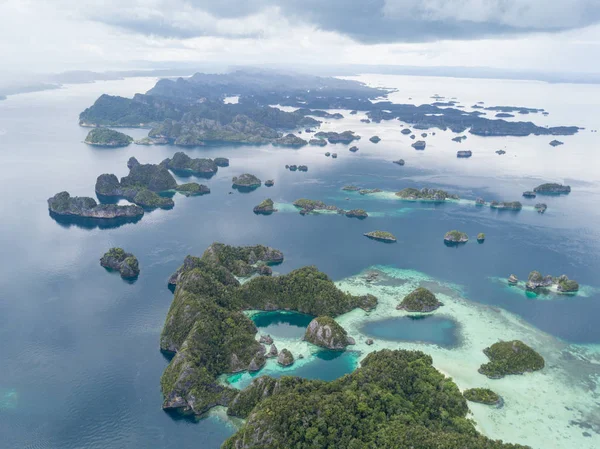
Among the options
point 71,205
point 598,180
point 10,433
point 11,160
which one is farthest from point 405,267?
point 11,160

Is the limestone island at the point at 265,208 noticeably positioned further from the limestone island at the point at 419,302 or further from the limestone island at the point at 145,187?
the limestone island at the point at 419,302

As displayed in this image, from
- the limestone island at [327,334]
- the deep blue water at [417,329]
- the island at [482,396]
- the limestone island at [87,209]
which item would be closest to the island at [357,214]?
the deep blue water at [417,329]

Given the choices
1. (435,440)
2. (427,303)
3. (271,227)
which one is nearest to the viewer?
(435,440)

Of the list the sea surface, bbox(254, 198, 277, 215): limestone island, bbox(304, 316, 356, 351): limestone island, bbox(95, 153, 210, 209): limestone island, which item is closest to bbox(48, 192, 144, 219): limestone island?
the sea surface

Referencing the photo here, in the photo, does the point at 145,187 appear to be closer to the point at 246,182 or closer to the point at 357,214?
the point at 246,182

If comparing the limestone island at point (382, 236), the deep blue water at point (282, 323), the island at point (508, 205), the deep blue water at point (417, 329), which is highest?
the island at point (508, 205)

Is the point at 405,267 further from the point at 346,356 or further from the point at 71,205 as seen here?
the point at 71,205
